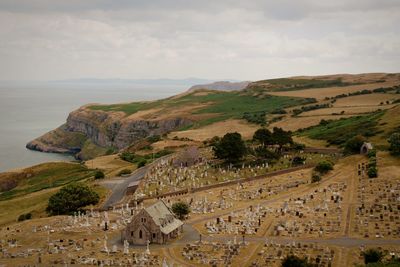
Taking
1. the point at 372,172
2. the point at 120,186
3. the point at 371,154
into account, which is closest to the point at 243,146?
the point at 371,154

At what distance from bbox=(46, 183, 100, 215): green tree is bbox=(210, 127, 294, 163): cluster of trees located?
2658 centimetres

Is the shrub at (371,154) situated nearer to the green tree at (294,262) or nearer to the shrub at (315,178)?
the shrub at (315,178)

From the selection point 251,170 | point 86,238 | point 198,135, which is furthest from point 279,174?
point 198,135

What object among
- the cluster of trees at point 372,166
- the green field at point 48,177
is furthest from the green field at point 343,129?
the green field at point 48,177

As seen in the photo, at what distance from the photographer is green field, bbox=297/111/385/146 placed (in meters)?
105

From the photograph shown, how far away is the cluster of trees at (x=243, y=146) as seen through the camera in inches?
3629

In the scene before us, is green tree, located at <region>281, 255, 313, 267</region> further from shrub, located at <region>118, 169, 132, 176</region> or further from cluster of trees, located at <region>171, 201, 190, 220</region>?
shrub, located at <region>118, 169, 132, 176</region>

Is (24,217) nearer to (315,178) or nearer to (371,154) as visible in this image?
(315,178)

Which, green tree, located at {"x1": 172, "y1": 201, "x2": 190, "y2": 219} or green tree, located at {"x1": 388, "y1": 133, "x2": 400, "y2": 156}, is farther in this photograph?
green tree, located at {"x1": 388, "y1": 133, "x2": 400, "y2": 156}

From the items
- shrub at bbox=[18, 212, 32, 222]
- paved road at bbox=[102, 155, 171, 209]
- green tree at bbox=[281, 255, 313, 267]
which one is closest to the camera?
green tree at bbox=[281, 255, 313, 267]

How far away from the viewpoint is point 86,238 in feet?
191

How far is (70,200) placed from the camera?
75312mm

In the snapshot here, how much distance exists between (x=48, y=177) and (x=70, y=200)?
151 feet

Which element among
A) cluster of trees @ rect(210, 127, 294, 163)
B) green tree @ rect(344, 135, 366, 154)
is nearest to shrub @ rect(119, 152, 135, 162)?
cluster of trees @ rect(210, 127, 294, 163)
